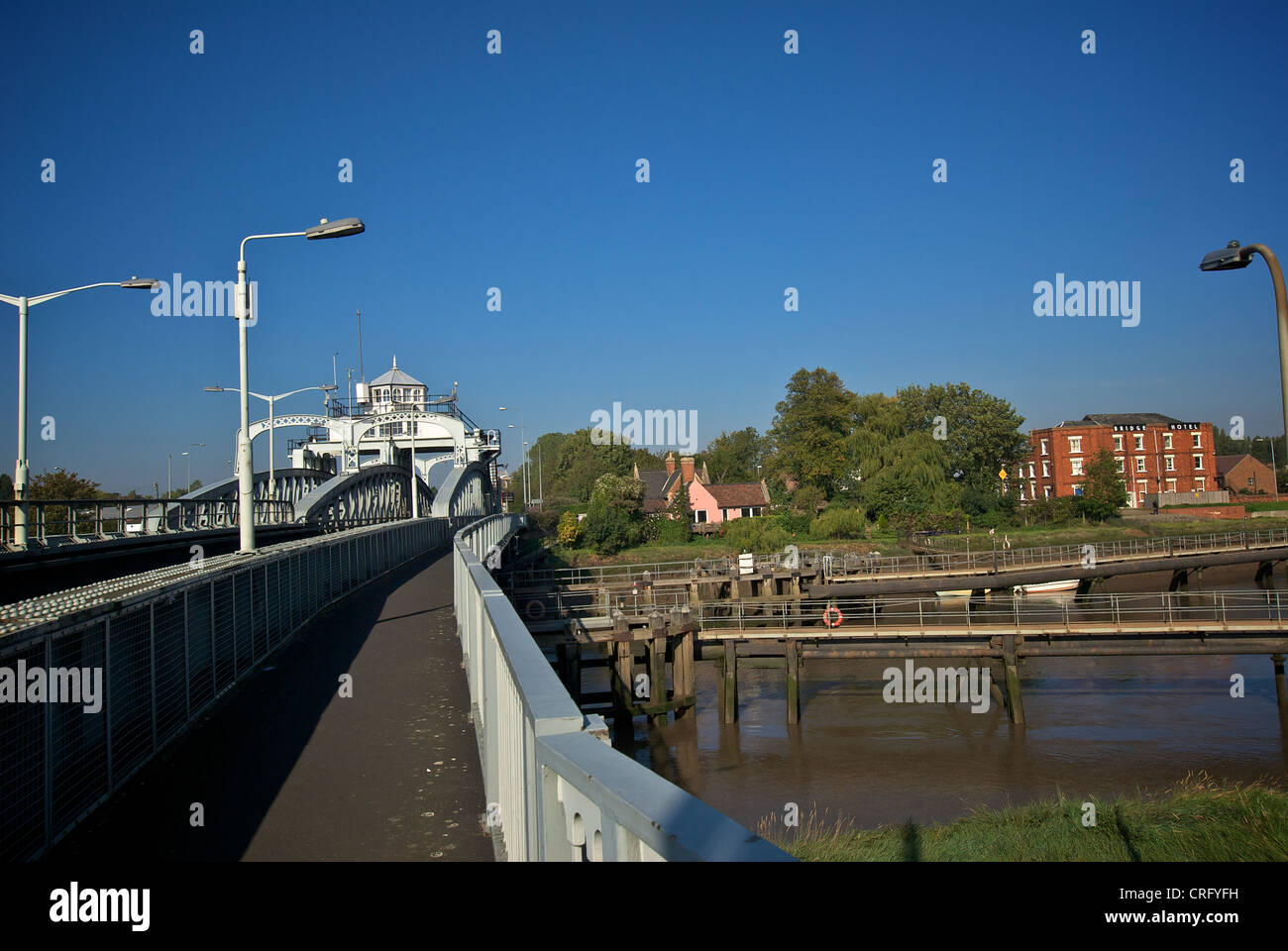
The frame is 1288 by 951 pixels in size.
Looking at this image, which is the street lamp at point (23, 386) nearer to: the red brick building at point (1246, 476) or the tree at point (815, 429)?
the tree at point (815, 429)

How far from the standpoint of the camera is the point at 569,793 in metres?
2.66

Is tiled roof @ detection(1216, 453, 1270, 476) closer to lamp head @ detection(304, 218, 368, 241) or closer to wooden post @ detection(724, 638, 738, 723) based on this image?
wooden post @ detection(724, 638, 738, 723)

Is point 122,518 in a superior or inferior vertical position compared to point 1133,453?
inferior

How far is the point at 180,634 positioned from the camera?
8219mm

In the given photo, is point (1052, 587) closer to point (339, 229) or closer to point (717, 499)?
point (717, 499)

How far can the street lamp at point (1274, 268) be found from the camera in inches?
286

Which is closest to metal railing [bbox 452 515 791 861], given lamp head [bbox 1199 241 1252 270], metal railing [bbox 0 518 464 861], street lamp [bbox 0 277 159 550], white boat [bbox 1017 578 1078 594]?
metal railing [bbox 0 518 464 861]

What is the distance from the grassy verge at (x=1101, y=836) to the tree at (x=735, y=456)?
101 m

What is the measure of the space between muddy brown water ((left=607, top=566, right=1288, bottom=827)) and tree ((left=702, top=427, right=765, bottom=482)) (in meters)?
87.1

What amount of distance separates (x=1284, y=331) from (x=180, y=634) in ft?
32.3

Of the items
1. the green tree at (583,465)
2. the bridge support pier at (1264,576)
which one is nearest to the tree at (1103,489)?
the bridge support pier at (1264,576)

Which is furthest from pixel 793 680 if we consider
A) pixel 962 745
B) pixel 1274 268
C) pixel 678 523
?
pixel 678 523

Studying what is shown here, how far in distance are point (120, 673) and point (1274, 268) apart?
32.0 feet
